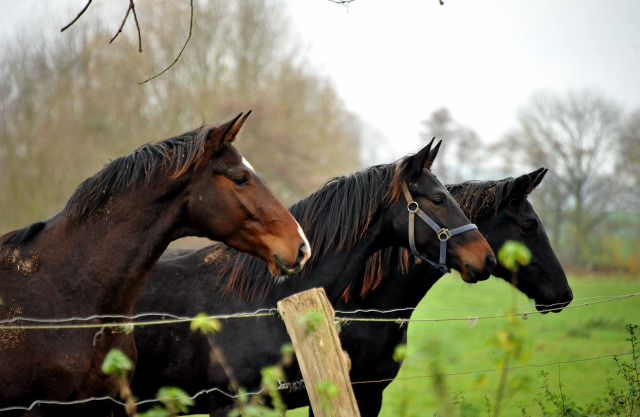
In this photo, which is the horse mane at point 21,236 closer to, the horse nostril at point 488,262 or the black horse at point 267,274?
the black horse at point 267,274

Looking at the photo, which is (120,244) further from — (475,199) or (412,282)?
(475,199)

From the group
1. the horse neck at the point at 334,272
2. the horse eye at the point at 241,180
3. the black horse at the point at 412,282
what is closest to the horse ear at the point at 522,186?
the black horse at the point at 412,282

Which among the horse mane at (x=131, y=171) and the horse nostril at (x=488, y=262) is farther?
the horse nostril at (x=488, y=262)

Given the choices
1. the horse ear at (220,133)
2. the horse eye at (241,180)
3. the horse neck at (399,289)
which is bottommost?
the horse neck at (399,289)

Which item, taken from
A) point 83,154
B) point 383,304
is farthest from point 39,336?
point 83,154

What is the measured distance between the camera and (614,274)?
2691 centimetres

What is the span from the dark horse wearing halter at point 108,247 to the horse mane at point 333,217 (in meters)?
0.94

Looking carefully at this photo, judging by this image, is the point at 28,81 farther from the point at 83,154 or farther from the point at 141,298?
the point at 141,298

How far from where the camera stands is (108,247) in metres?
3.45

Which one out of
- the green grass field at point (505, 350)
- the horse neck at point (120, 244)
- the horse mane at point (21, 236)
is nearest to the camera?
the green grass field at point (505, 350)

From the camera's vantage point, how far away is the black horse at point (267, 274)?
14.5ft

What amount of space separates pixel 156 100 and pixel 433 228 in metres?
21.4


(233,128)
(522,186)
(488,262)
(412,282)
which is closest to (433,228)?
(488,262)

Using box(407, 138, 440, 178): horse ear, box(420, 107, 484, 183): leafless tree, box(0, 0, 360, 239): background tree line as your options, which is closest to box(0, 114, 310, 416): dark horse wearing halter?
box(407, 138, 440, 178): horse ear
